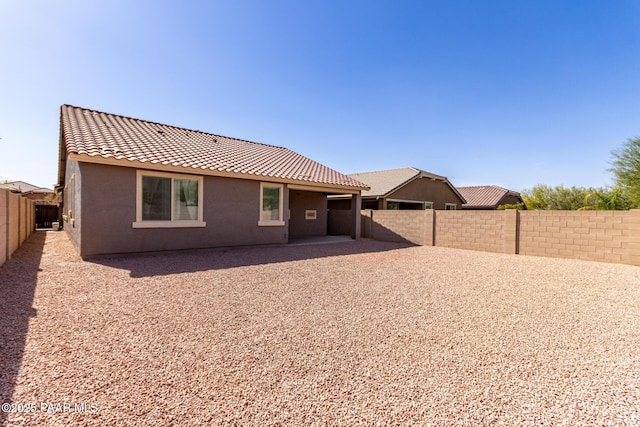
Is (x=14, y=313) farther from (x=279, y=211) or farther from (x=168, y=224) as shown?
(x=279, y=211)

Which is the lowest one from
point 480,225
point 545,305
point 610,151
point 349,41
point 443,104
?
point 545,305

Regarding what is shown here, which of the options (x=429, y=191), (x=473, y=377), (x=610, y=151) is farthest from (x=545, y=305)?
(x=429, y=191)

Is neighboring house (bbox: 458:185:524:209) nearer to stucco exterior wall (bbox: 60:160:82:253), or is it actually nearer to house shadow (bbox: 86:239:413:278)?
house shadow (bbox: 86:239:413:278)

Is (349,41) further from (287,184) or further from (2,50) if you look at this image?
(2,50)

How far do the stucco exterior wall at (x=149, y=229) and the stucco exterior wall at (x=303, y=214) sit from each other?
148 inches

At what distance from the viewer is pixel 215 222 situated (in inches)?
410

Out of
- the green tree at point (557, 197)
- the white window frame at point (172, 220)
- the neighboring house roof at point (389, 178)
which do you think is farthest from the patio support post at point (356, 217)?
the green tree at point (557, 197)

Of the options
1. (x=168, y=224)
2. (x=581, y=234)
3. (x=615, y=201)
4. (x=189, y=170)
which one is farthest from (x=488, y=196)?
(x=168, y=224)

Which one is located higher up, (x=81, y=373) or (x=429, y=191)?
(x=429, y=191)

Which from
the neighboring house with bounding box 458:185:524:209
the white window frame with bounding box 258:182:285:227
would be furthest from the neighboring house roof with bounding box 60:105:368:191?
the neighboring house with bounding box 458:185:524:209

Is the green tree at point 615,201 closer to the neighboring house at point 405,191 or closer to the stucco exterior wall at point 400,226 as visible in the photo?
the stucco exterior wall at point 400,226

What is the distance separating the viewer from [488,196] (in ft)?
104

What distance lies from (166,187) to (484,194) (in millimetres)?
32988

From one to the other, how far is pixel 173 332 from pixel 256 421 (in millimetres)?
2065
